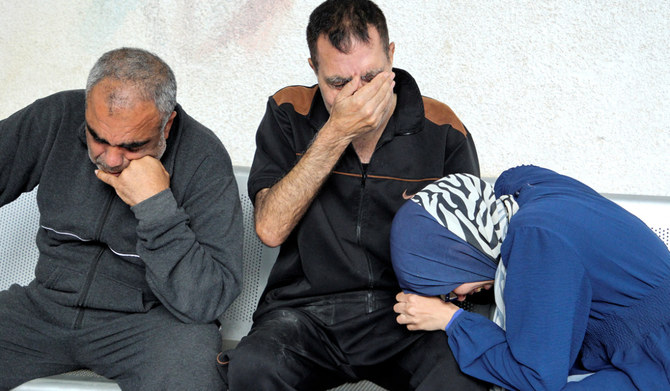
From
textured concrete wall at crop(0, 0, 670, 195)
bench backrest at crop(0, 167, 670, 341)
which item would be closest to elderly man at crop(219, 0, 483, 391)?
bench backrest at crop(0, 167, 670, 341)

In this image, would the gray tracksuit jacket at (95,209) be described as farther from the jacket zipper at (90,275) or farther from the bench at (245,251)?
the bench at (245,251)

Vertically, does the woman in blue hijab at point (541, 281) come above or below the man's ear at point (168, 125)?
below

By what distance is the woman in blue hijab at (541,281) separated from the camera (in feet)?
5.76

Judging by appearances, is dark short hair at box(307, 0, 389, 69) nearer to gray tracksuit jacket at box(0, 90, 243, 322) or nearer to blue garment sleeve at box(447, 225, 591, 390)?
gray tracksuit jacket at box(0, 90, 243, 322)

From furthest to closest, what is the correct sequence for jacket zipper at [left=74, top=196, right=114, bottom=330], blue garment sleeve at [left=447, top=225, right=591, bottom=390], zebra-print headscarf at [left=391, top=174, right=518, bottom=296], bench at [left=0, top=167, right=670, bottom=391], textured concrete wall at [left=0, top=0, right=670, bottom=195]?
textured concrete wall at [left=0, top=0, right=670, bottom=195]
bench at [left=0, top=167, right=670, bottom=391]
jacket zipper at [left=74, top=196, right=114, bottom=330]
zebra-print headscarf at [left=391, top=174, right=518, bottom=296]
blue garment sleeve at [left=447, top=225, right=591, bottom=390]

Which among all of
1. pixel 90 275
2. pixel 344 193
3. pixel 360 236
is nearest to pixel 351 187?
pixel 344 193

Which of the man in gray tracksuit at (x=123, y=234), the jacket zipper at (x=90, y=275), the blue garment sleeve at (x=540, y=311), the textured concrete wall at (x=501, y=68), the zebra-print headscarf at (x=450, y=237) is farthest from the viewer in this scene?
the textured concrete wall at (x=501, y=68)

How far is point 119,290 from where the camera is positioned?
89.4 inches

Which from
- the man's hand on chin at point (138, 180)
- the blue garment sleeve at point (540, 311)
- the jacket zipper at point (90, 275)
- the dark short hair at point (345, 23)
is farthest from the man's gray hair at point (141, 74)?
the blue garment sleeve at point (540, 311)

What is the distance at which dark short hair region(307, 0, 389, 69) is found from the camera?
2.25 metres

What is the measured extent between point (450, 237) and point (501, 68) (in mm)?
1553

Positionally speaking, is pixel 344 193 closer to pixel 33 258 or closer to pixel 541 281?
pixel 541 281

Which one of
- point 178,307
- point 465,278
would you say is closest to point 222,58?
point 178,307

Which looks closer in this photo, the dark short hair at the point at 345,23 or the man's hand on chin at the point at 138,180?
the man's hand on chin at the point at 138,180
